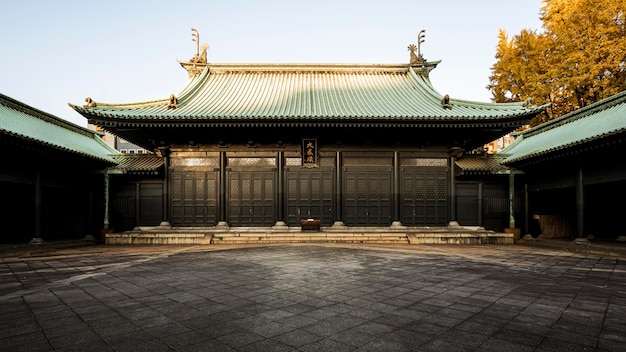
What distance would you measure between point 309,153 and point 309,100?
3339 mm

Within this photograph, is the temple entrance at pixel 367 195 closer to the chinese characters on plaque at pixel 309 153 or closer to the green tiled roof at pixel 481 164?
the chinese characters on plaque at pixel 309 153

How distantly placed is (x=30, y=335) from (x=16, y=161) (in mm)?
11984

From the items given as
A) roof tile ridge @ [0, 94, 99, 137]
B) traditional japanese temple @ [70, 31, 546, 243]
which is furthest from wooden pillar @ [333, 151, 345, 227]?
roof tile ridge @ [0, 94, 99, 137]

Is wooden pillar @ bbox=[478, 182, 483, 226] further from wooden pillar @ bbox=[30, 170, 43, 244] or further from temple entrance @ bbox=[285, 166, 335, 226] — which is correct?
wooden pillar @ bbox=[30, 170, 43, 244]

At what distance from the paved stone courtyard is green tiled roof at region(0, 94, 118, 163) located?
6664 mm

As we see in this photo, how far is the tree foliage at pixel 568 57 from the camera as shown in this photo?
19266 mm

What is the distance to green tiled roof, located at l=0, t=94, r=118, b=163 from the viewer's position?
13516 mm

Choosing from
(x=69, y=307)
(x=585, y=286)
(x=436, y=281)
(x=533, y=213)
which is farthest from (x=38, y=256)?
(x=533, y=213)

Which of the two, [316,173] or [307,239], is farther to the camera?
[316,173]

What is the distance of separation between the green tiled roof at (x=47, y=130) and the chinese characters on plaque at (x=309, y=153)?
31.9 ft

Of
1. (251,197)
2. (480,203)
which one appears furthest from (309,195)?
(480,203)

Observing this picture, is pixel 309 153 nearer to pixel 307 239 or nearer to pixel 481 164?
pixel 307 239

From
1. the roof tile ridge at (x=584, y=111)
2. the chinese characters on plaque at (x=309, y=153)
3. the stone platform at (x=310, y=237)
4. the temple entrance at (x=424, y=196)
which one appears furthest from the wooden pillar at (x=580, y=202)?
the chinese characters on plaque at (x=309, y=153)

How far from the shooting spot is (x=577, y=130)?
1478 cm
